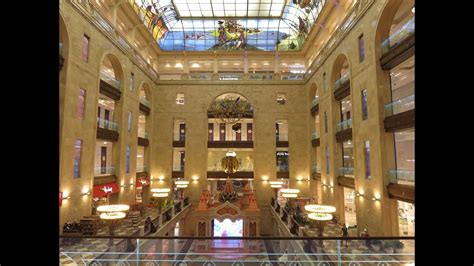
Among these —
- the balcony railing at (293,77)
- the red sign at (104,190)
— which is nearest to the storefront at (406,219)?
the balcony railing at (293,77)

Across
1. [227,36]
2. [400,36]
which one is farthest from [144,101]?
[400,36]

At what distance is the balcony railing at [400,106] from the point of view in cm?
1176

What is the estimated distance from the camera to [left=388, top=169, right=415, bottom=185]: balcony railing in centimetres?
1138

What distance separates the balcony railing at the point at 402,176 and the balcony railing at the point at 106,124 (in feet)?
54.6

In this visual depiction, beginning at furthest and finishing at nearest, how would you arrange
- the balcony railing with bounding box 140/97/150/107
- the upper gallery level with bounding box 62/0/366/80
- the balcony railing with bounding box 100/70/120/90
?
1. the balcony railing with bounding box 140/97/150/107
2. the upper gallery level with bounding box 62/0/366/80
3. the balcony railing with bounding box 100/70/120/90

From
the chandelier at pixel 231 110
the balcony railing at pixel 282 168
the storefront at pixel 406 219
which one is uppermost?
the chandelier at pixel 231 110

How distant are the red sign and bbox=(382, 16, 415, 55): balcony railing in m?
17.2

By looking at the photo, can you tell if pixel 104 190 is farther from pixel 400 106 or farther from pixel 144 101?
pixel 400 106

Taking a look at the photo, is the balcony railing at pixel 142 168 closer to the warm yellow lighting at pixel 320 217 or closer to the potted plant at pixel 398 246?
the warm yellow lighting at pixel 320 217

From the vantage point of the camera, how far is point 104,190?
17203 mm

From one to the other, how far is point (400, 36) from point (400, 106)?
10.1ft

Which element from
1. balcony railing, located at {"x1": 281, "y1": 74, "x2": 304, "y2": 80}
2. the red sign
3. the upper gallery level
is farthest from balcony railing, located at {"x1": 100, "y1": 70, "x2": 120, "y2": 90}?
balcony railing, located at {"x1": 281, "y1": 74, "x2": 304, "y2": 80}

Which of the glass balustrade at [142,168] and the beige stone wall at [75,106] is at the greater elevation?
the beige stone wall at [75,106]

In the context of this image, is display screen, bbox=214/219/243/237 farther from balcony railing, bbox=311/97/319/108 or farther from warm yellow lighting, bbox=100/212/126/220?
balcony railing, bbox=311/97/319/108
